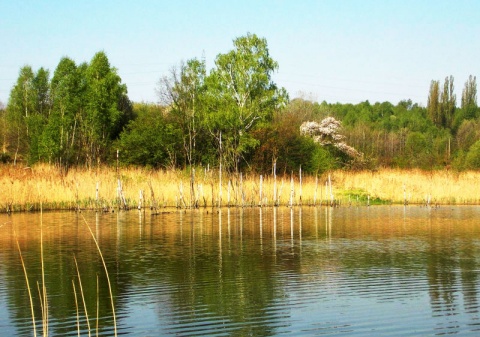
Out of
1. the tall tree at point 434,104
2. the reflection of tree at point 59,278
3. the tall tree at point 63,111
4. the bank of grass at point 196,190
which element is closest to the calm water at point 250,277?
the reflection of tree at point 59,278

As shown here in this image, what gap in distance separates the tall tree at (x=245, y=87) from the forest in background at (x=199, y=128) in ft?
0.18

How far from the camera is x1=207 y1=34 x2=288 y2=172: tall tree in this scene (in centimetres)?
3619

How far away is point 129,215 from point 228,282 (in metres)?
11.5

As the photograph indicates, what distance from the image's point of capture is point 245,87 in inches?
1448

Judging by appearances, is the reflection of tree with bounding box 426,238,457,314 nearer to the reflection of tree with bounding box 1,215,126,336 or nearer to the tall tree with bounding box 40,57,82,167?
the reflection of tree with bounding box 1,215,126,336

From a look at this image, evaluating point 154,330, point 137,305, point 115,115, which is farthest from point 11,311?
point 115,115

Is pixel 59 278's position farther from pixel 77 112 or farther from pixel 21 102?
pixel 21 102

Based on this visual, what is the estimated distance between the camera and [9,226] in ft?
58.3

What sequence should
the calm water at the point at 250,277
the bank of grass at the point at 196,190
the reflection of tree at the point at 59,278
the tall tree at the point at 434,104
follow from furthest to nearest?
the tall tree at the point at 434,104 < the bank of grass at the point at 196,190 < the reflection of tree at the point at 59,278 < the calm water at the point at 250,277

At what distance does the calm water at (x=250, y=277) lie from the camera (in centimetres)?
755

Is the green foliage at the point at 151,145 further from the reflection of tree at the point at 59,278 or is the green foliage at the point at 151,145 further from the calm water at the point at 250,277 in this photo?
the reflection of tree at the point at 59,278

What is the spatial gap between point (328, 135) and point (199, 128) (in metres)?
13.9

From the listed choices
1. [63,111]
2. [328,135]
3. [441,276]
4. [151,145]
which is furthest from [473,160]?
[441,276]

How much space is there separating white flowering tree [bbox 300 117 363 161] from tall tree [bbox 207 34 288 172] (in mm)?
7449
